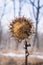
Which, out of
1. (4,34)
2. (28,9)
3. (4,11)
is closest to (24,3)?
(28,9)

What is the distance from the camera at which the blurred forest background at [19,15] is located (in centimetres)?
225

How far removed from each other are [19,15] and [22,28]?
18cm

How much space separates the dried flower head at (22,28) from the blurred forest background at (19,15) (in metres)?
Result: 0.07

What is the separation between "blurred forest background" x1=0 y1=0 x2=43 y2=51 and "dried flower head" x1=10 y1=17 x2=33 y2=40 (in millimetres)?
75

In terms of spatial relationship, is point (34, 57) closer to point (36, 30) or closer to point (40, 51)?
point (40, 51)

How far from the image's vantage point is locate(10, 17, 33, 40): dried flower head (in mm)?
2174

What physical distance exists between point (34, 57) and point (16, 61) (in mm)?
201

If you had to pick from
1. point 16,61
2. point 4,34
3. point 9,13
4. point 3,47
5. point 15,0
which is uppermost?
point 15,0

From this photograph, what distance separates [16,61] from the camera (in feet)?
7.51

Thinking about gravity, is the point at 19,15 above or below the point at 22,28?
above

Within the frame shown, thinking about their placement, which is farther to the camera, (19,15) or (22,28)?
(19,15)

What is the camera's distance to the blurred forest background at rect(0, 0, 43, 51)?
2248 mm

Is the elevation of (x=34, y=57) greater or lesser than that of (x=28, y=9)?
lesser

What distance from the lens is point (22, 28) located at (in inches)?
85.4
